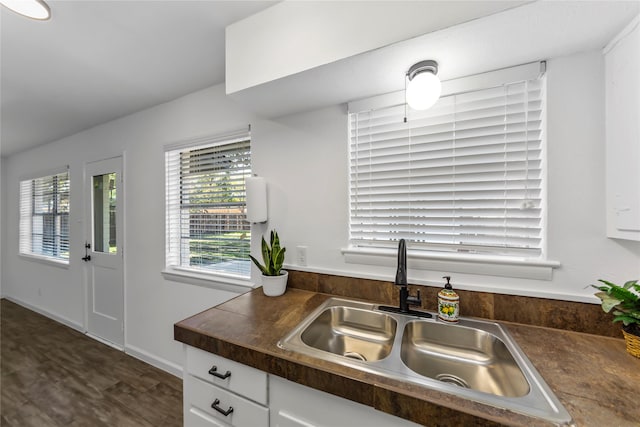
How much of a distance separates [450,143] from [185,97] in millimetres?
2222

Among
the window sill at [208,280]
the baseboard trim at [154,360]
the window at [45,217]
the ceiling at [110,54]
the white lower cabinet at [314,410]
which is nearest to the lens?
the white lower cabinet at [314,410]

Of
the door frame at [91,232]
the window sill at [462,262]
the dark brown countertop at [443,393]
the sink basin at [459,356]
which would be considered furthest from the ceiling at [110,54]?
the sink basin at [459,356]

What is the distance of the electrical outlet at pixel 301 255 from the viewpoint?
5.14 feet

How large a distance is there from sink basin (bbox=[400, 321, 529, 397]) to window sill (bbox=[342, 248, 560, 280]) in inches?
11.0

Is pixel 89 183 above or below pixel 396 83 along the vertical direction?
below

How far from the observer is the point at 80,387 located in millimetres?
2018

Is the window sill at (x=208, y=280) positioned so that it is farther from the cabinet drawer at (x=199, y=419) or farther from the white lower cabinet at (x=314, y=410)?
the white lower cabinet at (x=314, y=410)

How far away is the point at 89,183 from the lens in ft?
9.59

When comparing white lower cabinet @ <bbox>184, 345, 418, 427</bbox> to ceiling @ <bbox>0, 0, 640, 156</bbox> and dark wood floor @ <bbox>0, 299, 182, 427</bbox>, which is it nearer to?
dark wood floor @ <bbox>0, 299, 182, 427</bbox>

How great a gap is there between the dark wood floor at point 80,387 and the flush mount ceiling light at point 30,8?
8.18ft

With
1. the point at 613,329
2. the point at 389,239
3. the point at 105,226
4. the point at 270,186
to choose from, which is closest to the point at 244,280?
the point at 270,186

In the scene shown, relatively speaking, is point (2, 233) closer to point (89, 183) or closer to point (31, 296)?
point (31, 296)

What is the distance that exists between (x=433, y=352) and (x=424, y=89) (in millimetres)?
1136

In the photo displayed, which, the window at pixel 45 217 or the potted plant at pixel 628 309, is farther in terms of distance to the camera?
the window at pixel 45 217
